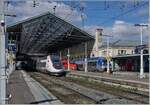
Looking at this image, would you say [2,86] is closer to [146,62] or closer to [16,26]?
[146,62]

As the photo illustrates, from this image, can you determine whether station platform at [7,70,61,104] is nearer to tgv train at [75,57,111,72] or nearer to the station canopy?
the station canopy

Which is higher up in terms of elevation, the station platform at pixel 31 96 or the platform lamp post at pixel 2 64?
the platform lamp post at pixel 2 64

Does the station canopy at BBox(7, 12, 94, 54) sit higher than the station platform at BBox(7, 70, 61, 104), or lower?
higher

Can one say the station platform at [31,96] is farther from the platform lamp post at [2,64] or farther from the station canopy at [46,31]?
the station canopy at [46,31]

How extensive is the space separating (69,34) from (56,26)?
520 centimetres

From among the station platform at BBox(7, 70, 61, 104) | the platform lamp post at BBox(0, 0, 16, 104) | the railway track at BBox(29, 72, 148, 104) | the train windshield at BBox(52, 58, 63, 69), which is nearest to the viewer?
the platform lamp post at BBox(0, 0, 16, 104)

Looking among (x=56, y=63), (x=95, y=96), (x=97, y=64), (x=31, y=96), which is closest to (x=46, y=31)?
(x=97, y=64)

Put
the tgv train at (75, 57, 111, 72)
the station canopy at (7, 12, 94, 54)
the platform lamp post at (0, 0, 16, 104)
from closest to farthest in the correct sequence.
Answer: the platform lamp post at (0, 0, 16, 104) < the tgv train at (75, 57, 111, 72) < the station canopy at (7, 12, 94, 54)

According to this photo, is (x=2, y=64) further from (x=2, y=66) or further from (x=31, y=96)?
(x=31, y=96)

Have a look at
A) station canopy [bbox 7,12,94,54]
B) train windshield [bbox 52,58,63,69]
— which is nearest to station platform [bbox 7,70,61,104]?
train windshield [bbox 52,58,63,69]

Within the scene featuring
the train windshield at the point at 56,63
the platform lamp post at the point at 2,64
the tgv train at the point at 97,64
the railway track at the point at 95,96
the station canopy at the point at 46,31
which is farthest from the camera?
the station canopy at the point at 46,31

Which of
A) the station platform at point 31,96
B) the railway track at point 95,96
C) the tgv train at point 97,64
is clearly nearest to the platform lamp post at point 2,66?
the station platform at point 31,96

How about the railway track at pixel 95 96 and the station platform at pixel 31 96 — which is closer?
the station platform at pixel 31 96

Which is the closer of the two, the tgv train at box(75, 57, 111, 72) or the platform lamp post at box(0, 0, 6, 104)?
the platform lamp post at box(0, 0, 6, 104)
